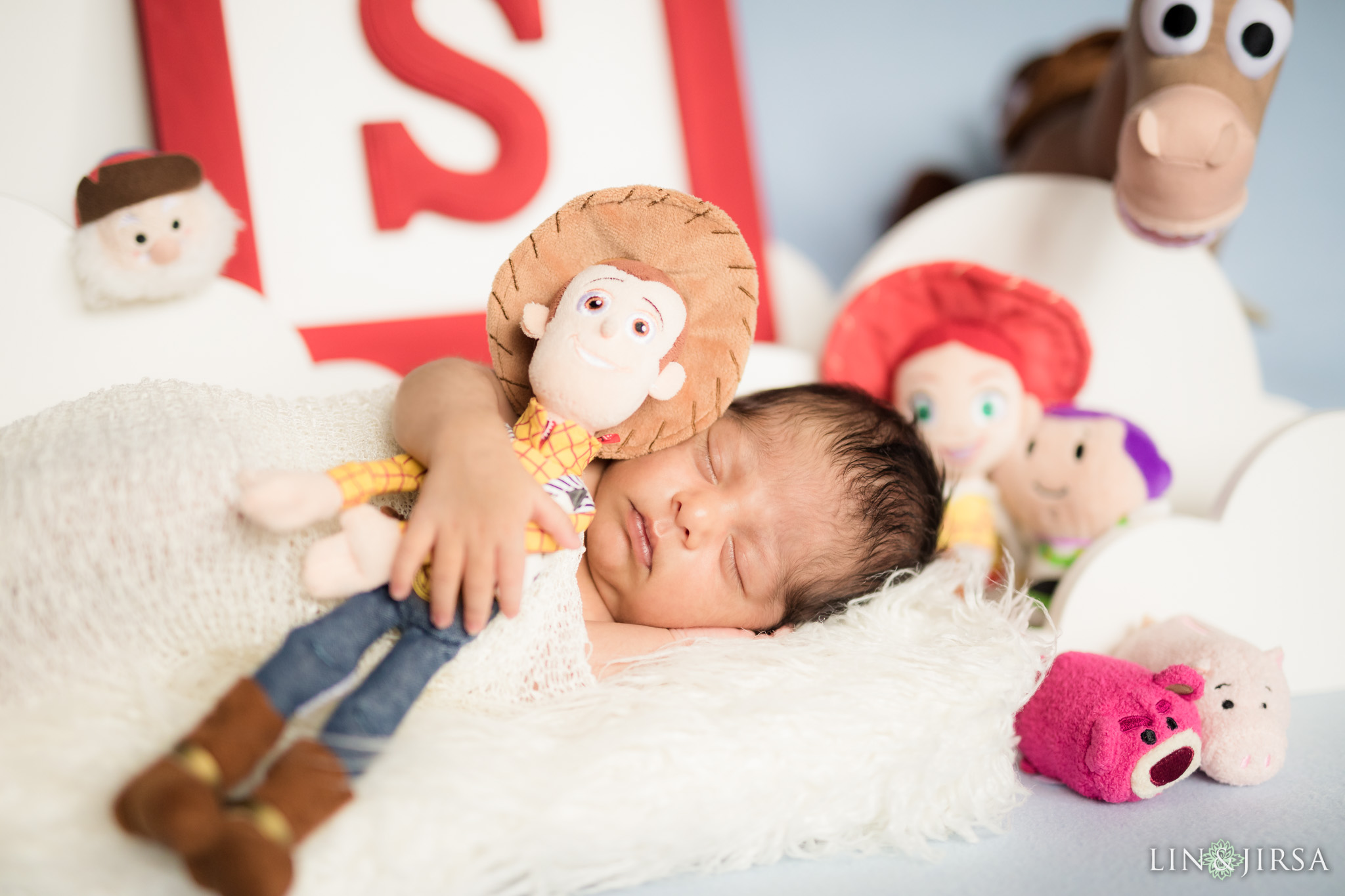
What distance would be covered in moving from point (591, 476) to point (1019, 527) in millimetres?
615

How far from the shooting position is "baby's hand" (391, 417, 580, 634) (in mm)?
606

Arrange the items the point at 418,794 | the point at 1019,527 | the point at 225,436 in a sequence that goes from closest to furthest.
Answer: the point at 418,794, the point at 225,436, the point at 1019,527

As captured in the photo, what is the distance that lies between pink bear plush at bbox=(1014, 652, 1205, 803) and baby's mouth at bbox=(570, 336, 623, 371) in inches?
20.6

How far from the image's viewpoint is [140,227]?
101 cm

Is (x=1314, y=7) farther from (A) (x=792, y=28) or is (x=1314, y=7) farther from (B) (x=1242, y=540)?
(B) (x=1242, y=540)

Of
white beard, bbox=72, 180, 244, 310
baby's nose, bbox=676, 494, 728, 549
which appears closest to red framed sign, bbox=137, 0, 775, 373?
white beard, bbox=72, 180, 244, 310

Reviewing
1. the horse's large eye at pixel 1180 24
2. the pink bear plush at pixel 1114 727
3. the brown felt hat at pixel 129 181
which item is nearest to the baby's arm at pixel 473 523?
the pink bear plush at pixel 1114 727

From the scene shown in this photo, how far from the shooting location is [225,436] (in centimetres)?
67

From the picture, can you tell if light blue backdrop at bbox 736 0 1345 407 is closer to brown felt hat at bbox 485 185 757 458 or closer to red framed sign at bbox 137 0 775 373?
red framed sign at bbox 137 0 775 373

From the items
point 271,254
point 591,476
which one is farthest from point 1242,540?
point 271,254

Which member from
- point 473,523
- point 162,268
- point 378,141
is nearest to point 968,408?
point 473,523

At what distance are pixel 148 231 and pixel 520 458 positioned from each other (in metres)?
0.63

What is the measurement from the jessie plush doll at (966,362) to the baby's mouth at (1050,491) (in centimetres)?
6

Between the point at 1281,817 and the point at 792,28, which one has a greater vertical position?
the point at 792,28
